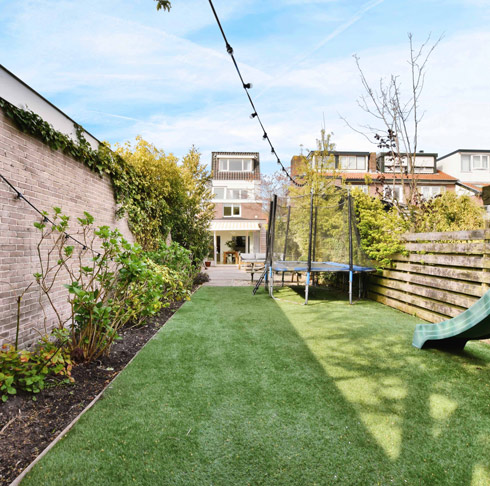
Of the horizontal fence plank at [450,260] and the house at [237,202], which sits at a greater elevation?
the house at [237,202]

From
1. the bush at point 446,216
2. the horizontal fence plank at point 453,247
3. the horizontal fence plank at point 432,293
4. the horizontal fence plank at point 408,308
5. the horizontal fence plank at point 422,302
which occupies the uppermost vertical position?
the bush at point 446,216

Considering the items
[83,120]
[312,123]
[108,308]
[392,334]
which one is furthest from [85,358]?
[312,123]

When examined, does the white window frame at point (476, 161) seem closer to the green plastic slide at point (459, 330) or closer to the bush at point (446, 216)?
the bush at point (446, 216)

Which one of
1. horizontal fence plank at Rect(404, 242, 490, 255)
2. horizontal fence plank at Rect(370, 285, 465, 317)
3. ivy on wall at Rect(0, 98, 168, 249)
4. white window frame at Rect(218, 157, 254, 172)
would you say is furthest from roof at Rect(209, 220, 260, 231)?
horizontal fence plank at Rect(404, 242, 490, 255)

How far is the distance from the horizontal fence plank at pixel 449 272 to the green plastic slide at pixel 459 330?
87 centimetres

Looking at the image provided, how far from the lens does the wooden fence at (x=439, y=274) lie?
4078 millimetres

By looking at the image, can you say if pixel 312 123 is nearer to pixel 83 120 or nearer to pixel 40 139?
pixel 83 120

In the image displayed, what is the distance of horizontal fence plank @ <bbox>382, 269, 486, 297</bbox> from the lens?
4.06 metres

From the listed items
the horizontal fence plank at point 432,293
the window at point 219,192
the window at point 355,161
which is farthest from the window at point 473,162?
the horizontal fence plank at point 432,293

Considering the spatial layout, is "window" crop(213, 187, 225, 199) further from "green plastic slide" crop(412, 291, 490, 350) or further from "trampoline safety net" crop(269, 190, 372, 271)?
"green plastic slide" crop(412, 291, 490, 350)

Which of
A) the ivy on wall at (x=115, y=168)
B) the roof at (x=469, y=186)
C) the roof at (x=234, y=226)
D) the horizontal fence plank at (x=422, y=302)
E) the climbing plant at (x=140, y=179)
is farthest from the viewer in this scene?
the roof at (x=469, y=186)

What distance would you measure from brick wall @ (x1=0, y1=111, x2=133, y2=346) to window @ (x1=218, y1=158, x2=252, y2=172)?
2240 cm

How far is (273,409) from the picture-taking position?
2434mm

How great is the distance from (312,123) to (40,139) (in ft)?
31.6
